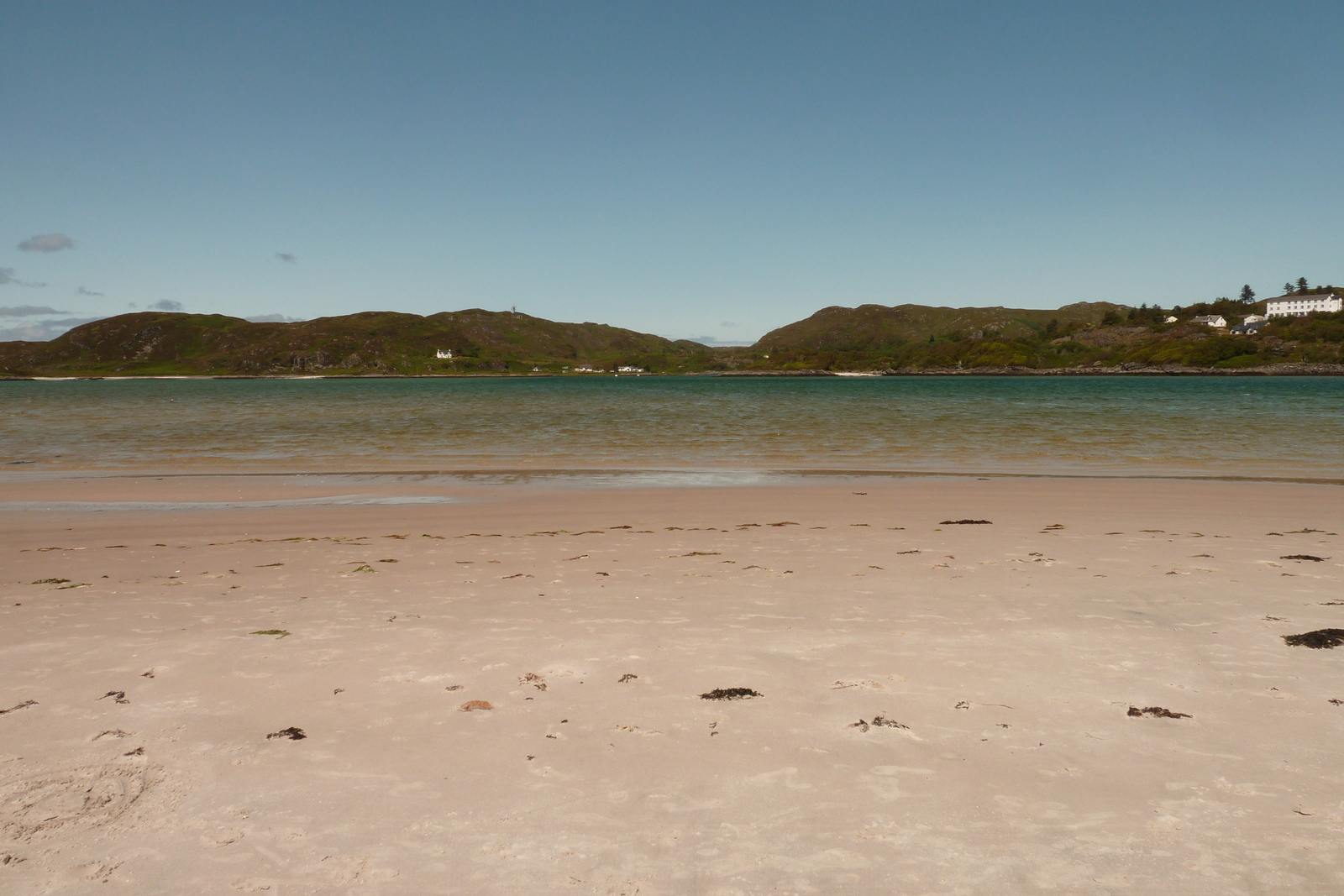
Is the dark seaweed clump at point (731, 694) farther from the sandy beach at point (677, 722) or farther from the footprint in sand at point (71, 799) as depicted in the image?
the footprint in sand at point (71, 799)

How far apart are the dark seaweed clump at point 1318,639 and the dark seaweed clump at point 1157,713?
232cm

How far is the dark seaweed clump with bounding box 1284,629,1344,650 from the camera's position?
21.8 feet

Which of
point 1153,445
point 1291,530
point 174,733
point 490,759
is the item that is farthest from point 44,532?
point 1153,445

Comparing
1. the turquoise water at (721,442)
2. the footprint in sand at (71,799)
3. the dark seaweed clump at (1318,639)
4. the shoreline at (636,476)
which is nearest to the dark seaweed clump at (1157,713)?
the dark seaweed clump at (1318,639)

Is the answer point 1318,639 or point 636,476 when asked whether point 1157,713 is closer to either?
point 1318,639

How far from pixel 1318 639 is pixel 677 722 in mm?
6106

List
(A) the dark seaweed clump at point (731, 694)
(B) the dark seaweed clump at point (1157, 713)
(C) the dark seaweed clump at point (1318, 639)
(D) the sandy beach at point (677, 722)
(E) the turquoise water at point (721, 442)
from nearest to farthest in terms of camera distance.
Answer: (D) the sandy beach at point (677, 722) → (B) the dark seaweed clump at point (1157, 713) → (A) the dark seaweed clump at point (731, 694) → (C) the dark seaweed clump at point (1318, 639) → (E) the turquoise water at point (721, 442)

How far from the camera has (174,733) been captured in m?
5.19

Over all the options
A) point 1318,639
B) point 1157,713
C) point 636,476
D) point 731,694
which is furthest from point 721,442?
point 1157,713

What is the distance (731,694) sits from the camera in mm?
5805

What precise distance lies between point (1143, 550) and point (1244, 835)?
789 cm

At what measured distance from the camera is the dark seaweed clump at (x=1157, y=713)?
5.35m

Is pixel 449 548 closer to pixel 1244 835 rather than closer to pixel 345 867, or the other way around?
pixel 345 867

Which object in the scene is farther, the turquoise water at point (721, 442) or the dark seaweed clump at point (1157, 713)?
the turquoise water at point (721, 442)
